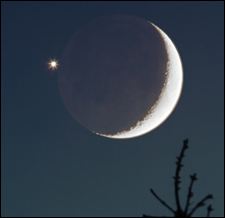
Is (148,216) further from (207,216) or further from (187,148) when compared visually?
(187,148)

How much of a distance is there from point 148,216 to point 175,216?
19.3 inches

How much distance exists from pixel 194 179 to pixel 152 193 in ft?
2.35

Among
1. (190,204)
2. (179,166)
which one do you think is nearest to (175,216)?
(190,204)

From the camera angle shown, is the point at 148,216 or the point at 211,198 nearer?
the point at 211,198

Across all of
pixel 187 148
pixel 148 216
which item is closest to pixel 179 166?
pixel 187 148

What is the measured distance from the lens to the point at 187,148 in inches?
227

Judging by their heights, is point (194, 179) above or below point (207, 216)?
above

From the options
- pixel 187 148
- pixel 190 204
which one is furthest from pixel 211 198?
pixel 187 148

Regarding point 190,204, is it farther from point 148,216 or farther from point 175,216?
point 148,216

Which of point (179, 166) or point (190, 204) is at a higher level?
point (179, 166)

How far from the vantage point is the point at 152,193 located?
247 inches

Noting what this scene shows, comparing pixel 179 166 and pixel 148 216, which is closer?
pixel 179 166

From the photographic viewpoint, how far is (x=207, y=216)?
619 centimetres

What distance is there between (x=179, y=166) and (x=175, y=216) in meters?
0.86
